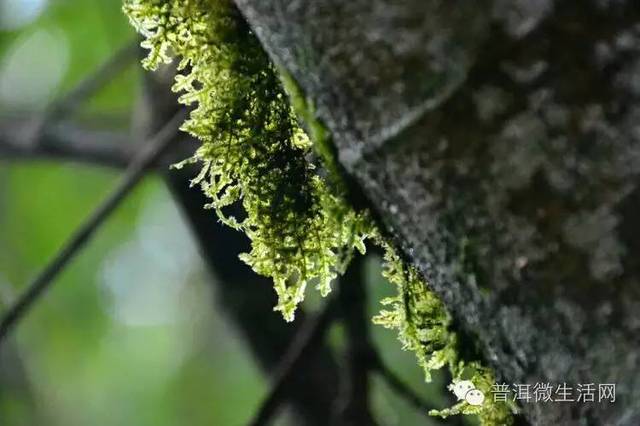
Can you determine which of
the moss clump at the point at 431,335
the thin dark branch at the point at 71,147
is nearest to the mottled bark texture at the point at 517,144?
the moss clump at the point at 431,335

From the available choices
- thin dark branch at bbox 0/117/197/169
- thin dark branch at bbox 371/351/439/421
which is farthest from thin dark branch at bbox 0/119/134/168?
thin dark branch at bbox 371/351/439/421

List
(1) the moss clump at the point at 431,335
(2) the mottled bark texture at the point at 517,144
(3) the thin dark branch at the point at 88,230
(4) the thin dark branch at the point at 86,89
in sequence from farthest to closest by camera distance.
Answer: (4) the thin dark branch at the point at 86,89 < (3) the thin dark branch at the point at 88,230 < (1) the moss clump at the point at 431,335 < (2) the mottled bark texture at the point at 517,144

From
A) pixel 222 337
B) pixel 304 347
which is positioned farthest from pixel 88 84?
pixel 222 337

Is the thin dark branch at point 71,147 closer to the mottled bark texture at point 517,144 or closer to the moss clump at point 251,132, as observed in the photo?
the moss clump at point 251,132

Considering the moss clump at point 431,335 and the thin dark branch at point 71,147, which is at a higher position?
the thin dark branch at point 71,147

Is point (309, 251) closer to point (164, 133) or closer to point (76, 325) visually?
point (164, 133)

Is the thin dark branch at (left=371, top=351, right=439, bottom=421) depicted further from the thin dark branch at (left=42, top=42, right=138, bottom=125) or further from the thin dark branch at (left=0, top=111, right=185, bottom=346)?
the thin dark branch at (left=42, top=42, right=138, bottom=125)

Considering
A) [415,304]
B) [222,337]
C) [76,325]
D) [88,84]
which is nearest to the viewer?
[415,304]

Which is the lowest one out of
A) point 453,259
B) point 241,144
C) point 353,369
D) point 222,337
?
point 453,259
